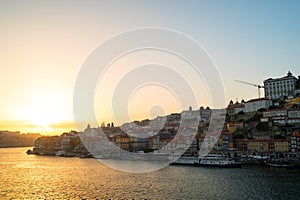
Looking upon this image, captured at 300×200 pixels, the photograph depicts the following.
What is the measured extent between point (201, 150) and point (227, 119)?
11257 millimetres

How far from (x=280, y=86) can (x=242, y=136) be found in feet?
44.7

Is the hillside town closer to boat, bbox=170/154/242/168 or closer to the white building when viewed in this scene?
the white building

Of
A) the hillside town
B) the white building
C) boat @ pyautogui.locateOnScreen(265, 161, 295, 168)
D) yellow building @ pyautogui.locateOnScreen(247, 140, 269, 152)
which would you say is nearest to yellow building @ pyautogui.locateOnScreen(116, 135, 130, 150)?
the hillside town

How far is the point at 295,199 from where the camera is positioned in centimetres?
1058

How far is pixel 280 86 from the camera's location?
39.7 m

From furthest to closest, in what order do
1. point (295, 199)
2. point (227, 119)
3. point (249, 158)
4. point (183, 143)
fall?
point (227, 119) < point (183, 143) < point (249, 158) < point (295, 199)

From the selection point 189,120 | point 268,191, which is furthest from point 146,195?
point 189,120

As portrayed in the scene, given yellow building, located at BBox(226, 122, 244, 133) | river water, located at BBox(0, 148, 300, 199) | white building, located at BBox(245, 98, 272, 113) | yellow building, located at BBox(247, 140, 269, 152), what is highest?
white building, located at BBox(245, 98, 272, 113)

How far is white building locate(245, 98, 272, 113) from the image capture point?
3712 centimetres

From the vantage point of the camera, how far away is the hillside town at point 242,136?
82.9 ft

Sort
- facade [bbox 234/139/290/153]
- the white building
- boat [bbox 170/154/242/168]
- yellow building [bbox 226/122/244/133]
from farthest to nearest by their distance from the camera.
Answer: the white building < yellow building [bbox 226/122/244/133] < facade [bbox 234/139/290/153] < boat [bbox 170/154/242/168]

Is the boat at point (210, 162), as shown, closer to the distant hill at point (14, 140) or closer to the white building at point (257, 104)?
the white building at point (257, 104)

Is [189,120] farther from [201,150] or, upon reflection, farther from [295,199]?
[295,199]

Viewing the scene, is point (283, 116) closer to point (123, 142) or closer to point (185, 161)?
point (185, 161)
